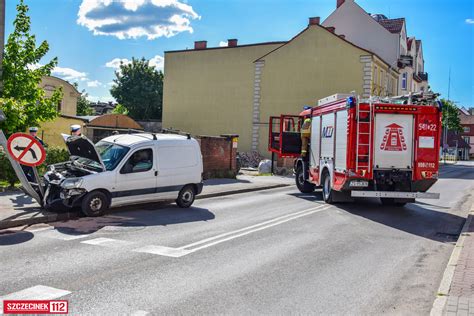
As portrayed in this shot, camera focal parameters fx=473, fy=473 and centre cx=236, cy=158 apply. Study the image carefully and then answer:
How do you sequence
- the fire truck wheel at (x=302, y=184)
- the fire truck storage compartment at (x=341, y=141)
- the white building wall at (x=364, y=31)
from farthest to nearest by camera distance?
the white building wall at (x=364, y=31), the fire truck wheel at (x=302, y=184), the fire truck storage compartment at (x=341, y=141)

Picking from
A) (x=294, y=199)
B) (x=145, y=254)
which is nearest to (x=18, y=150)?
(x=145, y=254)

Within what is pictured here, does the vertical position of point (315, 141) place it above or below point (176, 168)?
above

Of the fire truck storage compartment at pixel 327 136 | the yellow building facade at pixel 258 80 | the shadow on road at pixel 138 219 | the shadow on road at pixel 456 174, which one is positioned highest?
the yellow building facade at pixel 258 80

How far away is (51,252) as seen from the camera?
23.3 ft

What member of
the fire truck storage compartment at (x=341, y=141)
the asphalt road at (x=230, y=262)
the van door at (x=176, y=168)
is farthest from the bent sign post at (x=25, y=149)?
the fire truck storage compartment at (x=341, y=141)

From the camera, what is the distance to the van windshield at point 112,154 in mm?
10734

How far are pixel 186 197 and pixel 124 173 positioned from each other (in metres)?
1.99

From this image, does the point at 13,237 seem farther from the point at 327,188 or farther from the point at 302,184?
the point at 302,184

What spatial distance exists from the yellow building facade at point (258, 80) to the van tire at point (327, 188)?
20805 millimetres

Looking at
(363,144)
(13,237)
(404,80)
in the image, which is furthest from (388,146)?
(404,80)

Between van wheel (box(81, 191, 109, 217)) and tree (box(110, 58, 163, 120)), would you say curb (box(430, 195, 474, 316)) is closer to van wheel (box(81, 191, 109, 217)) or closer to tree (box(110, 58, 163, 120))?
van wheel (box(81, 191, 109, 217))

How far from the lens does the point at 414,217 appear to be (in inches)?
469

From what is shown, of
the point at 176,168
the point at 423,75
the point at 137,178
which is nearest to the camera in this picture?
the point at 137,178

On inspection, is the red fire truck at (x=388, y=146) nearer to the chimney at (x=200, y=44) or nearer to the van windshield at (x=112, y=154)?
the van windshield at (x=112, y=154)
